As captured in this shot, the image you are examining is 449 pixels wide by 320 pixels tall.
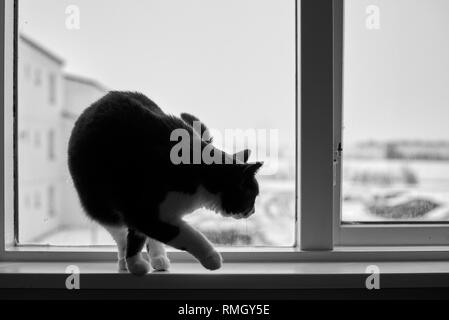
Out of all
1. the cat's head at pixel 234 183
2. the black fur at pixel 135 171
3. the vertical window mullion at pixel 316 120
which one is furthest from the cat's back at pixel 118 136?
the vertical window mullion at pixel 316 120

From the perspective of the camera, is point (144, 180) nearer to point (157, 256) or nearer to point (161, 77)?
point (157, 256)

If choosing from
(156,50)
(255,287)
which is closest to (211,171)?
(255,287)

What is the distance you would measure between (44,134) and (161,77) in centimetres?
32

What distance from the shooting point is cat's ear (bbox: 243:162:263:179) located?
3.26 ft

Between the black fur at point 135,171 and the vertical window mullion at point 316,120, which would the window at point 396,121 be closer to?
the vertical window mullion at point 316,120

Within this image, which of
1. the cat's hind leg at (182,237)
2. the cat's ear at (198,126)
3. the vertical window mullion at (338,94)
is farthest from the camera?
the vertical window mullion at (338,94)

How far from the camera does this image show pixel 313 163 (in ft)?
3.84

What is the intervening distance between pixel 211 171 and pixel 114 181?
0.64 ft

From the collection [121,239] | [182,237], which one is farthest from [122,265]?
[182,237]

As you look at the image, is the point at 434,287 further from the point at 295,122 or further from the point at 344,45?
the point at 344,45

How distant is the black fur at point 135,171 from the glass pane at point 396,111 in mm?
361

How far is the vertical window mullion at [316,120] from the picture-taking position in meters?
1.16

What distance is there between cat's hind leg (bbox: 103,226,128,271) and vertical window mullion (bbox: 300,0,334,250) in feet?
1.36

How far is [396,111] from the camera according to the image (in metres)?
1.25
